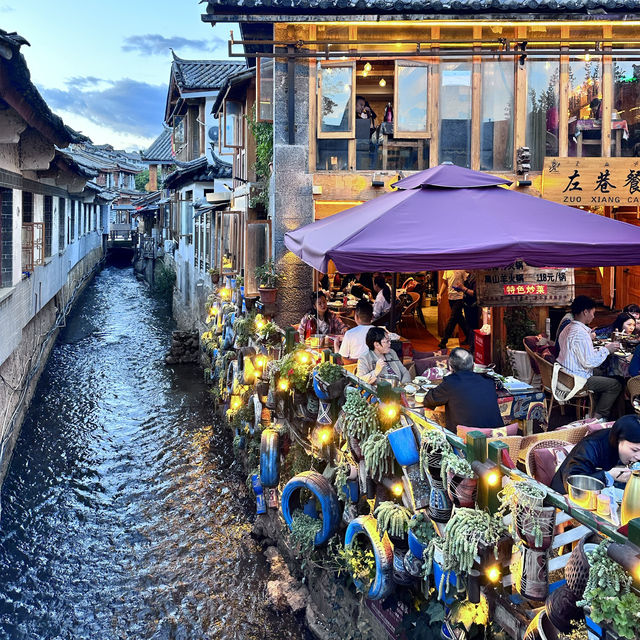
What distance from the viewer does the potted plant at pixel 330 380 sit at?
6.79m

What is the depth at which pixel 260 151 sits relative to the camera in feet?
43.0

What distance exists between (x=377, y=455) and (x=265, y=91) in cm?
934

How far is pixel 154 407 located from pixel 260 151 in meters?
7.35

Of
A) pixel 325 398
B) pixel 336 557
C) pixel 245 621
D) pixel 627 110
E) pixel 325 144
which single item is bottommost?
pixel 245 621

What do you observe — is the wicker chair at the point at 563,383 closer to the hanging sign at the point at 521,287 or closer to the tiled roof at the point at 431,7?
the hanging sign at the point at 521,287

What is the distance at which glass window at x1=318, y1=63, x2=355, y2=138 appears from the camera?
11.3 m

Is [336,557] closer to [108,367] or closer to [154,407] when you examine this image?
[154,407]

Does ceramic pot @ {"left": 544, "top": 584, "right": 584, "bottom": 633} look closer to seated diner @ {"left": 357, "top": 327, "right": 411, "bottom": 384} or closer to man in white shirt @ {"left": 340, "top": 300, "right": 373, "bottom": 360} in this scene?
seated diner @ {"left": 357, "top": 327, "right": 411, "bottom": 384}

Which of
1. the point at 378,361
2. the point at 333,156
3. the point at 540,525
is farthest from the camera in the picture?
the point at 333,156

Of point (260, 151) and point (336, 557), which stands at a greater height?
point (260, 151)

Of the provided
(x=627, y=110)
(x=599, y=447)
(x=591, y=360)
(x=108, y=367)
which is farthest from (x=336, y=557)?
(x=108, y=367)

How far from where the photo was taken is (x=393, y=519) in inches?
206

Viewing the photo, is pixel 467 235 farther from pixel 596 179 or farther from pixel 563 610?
pixel 596 179

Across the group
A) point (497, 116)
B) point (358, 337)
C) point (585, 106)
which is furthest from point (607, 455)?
point (585, 106)
